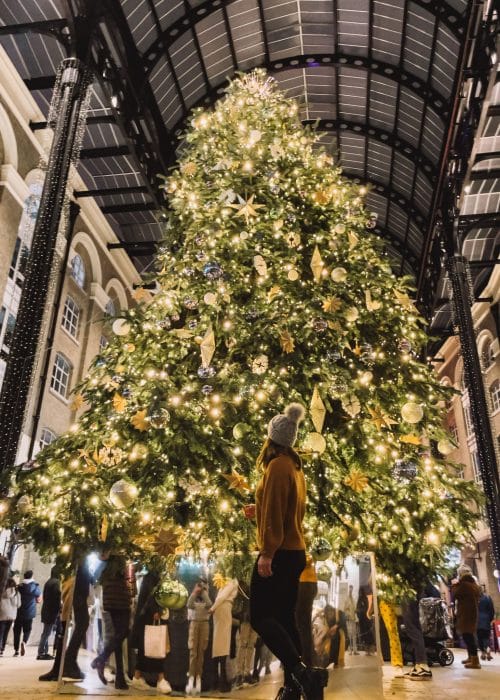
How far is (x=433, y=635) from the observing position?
8.41 metres

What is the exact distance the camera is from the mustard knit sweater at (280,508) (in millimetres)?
2787

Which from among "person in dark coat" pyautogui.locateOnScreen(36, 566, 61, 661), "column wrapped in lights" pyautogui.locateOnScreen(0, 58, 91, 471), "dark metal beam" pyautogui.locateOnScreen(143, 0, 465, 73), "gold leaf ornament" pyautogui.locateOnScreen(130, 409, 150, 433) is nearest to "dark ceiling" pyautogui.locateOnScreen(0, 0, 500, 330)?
"dark metal beam" pyautogui.locateOnScreen(143, 0, 465, 73)

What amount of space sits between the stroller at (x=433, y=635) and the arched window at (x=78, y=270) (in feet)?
48.7

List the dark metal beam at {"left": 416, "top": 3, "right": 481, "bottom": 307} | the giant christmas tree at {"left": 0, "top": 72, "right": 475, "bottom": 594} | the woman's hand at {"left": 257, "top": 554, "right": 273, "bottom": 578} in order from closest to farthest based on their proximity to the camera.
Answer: the woman's hand at {"left": 257, "top": 554, "right": 273, "bottom": 578} < the giant christmas tree at {"left": 0, "top": 72, "right": 475, "bottom": 594} < the dark metal beam at {"left": 416, "top": 3, "right": 481, "bottom": 307}

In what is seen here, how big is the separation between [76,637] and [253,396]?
228 cm

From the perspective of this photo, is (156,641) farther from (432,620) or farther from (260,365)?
(432,620)

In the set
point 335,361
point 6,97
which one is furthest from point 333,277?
point 6,97

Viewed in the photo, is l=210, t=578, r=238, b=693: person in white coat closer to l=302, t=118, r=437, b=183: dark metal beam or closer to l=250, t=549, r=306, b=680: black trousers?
l=250, t=549, r=306, b=680: black trousers

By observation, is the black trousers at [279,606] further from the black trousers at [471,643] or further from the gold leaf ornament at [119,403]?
the black trousers at [471,643]

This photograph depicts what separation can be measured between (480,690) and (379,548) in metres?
1.54

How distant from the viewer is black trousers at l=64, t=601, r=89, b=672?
3.61m

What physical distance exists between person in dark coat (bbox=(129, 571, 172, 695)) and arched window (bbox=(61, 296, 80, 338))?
15.1 m

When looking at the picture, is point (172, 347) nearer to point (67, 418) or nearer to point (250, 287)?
point (250, 287)

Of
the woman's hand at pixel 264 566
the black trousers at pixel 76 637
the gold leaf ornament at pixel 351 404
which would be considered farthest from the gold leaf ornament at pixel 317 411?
the black trousers at pixel 76 637
